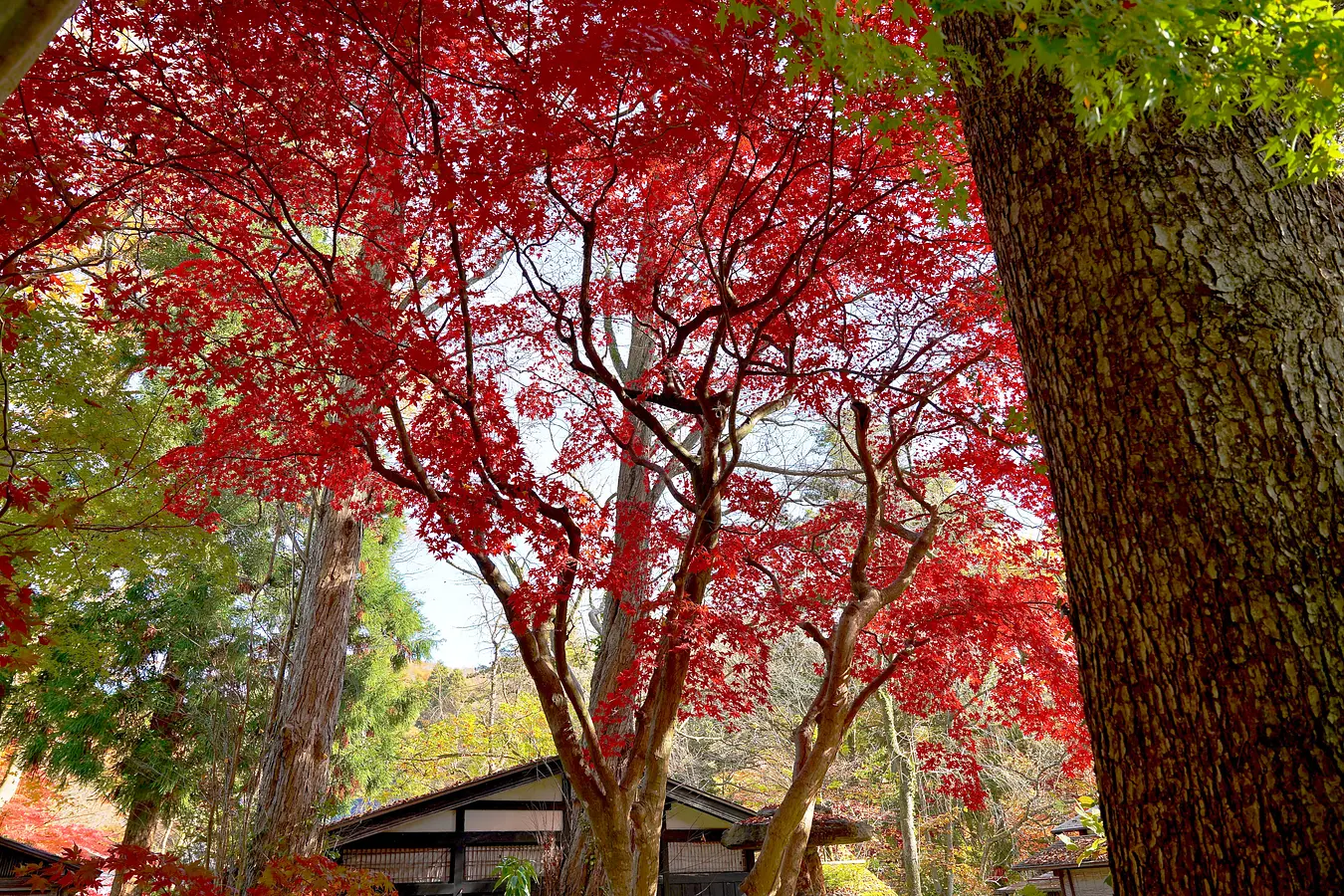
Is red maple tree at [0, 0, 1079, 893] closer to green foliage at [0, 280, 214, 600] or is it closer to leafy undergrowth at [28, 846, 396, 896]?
green foliage at [0, 280, 214, 600]

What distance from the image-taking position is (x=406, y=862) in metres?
10.3

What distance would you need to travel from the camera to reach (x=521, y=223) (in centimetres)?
539

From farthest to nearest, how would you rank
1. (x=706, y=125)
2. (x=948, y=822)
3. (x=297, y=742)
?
(x=948, y=822) → (x=297, y=742) → (x=706, y=125)

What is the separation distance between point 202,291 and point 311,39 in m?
4.84

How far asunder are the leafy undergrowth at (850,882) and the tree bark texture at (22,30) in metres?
13.6

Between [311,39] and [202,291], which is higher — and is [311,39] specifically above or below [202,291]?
below

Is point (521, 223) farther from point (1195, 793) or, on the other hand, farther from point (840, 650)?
point (1195, 793)

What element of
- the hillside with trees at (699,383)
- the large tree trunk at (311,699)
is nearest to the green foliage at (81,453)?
the hillside with trees at (699,383)

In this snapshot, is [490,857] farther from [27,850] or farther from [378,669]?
[27,850]

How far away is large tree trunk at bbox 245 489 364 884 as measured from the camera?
761 cm

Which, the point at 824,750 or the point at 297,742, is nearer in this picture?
the point at 824,750

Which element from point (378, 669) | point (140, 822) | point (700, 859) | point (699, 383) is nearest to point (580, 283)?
point (699, 383)

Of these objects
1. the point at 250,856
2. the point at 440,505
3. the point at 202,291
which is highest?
the point at 202,291

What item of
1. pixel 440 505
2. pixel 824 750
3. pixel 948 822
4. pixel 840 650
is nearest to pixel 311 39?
pixel 440 505
